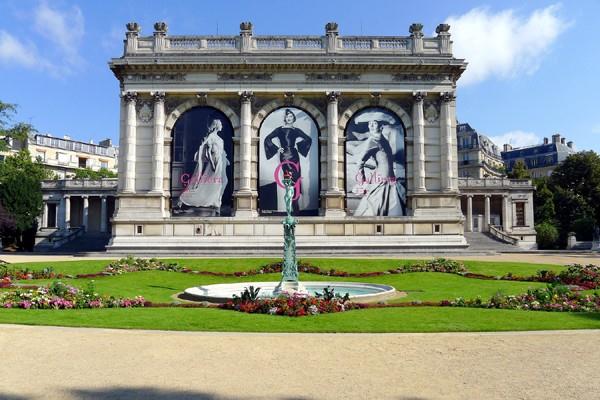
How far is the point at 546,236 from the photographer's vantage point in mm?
73188

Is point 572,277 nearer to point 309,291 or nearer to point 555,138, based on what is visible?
point 309,291

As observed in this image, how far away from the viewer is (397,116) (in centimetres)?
4941

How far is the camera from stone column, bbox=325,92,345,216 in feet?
157

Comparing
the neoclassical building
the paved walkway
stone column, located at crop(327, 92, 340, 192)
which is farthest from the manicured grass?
stone column, located at crop(327, 92, 340, 192)

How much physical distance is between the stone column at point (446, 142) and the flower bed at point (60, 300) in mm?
35418

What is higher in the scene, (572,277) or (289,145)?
(289,145)

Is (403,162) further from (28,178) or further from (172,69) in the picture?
(28,178)

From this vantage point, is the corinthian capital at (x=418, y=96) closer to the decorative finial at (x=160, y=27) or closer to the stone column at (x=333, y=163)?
the stone column at (x=333, y=163)

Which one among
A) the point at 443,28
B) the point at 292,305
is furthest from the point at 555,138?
the point at 292,305

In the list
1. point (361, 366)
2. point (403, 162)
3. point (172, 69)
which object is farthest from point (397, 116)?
point (361, 366)

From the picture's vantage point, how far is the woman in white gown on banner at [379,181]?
158ft

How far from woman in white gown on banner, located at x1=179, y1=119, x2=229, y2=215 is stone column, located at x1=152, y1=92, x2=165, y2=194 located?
8.26ft

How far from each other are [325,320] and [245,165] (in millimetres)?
33902

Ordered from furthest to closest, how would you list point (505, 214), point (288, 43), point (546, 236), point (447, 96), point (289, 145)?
point (505, 214) → point (546, 236) → point (288, 43) → point (447, 96) → point (289, 145)
